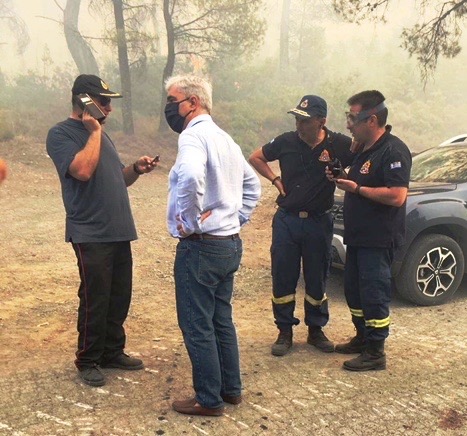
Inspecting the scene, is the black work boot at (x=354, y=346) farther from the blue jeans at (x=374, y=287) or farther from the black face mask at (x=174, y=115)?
the black face mask at (x=174, y=115)

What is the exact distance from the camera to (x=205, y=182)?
123 inches

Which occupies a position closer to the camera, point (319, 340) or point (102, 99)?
point (102, 99)

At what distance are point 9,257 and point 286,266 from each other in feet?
13.3

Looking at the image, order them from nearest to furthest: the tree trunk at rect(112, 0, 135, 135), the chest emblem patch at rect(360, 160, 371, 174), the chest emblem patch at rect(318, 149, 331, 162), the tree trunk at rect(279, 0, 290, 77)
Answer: the chest emblem patch at rect(360, 160, 371, 174) < the chest emblem patch at rect(318, 149, 331, 162) < the tree trunk at rect(112, 0, 135, 135) < the tree trunk at rect(279, 0, 290, 77)

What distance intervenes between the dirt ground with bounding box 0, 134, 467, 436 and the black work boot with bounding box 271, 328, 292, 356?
0.19 ft

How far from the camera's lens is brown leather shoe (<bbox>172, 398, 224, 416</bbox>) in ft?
10.6

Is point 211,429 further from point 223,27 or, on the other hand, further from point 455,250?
point 223,27

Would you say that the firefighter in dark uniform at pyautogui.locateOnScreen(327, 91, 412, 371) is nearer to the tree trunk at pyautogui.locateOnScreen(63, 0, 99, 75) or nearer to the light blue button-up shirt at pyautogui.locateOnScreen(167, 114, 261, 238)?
the light blue button-up shirt at pyautogui.locateOnScreen(167, 114, 261, 238)

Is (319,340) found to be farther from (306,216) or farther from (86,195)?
(86,195)

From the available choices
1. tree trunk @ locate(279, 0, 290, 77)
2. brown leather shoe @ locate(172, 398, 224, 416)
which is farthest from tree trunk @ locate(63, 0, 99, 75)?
brown leather shoe @ locate(172, 398, 224, 416)

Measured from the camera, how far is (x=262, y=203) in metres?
11.6

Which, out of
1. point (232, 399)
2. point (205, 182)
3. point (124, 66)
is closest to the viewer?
point (205, 182)

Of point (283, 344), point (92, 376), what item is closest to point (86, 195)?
point (92, 376)

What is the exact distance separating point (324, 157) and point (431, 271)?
2107 millimetres
